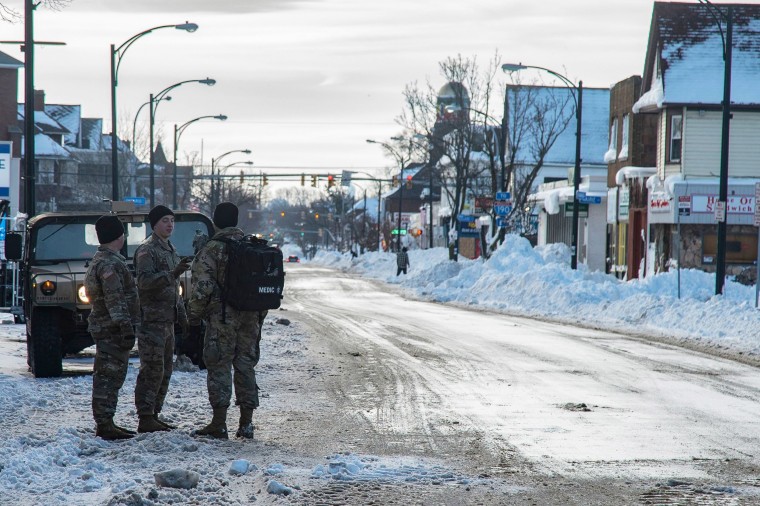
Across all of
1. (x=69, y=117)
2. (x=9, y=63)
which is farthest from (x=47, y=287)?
(x=69, y=117)

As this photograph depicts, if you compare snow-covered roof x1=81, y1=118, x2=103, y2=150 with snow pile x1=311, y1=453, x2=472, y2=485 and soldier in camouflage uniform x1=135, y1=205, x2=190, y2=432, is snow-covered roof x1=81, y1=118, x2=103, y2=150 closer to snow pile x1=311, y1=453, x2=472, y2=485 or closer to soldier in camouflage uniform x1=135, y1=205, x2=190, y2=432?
soldier in camouflage uniform x1=135, y1=205, x2=190, y2=432

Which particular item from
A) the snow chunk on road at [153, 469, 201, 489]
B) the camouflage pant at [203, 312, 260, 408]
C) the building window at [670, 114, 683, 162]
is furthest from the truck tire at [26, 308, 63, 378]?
the building window at [670, 114, 683, 162]

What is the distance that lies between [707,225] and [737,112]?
398 centimetres

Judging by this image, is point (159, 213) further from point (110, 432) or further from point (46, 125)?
point (46, 125)

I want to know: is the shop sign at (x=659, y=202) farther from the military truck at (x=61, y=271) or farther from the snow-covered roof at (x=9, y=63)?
the snow-covered roof at (x=9, y=63)

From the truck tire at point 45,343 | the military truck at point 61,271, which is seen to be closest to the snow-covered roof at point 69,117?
the military truck at point 61,271

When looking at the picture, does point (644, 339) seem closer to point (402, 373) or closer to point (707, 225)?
point (402, 373)

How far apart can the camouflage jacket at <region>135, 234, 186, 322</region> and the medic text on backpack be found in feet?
2.11

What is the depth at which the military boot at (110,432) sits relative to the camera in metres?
9.09

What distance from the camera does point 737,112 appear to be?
3681 centimetres

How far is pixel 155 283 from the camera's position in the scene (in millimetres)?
9453

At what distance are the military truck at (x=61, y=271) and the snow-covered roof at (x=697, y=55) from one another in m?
26.1

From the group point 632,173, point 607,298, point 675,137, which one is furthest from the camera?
point 632,173

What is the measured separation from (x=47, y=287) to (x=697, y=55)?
30.5 metres
